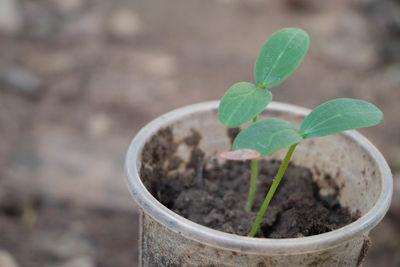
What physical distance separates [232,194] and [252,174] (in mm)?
112

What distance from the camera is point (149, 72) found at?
110 inches

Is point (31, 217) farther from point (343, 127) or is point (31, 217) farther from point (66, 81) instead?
point (343, 127)

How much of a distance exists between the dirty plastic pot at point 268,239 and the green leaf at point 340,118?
13cm

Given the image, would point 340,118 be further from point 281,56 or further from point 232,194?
point 232,194

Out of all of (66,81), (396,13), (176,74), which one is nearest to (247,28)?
(176,74)

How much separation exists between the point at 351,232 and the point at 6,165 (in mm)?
1744

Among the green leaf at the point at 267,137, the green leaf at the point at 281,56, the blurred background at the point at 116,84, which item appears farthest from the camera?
the blurred background at the point at 116,84

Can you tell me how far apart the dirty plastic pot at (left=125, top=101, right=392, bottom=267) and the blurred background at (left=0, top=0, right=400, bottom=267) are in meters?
0.88

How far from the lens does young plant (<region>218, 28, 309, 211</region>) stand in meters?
0.69

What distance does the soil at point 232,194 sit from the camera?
84 centimetres

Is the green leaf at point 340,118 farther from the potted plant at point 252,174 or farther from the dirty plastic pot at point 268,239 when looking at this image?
the dirty plastic pot at point 268,239

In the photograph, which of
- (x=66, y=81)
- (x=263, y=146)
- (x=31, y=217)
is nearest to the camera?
(x=263, y=146)

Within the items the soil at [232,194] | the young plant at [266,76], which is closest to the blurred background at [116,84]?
the soil at [232,194]

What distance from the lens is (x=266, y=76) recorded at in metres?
0.75
